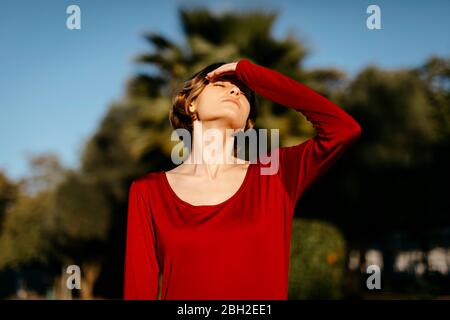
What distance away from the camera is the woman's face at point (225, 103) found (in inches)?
92.4

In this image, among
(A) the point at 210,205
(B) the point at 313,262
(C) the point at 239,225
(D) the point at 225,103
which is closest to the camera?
(C) the point at 239,225

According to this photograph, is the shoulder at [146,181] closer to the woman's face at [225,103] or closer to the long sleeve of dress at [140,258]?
the long sleeve of dress at [140,258]

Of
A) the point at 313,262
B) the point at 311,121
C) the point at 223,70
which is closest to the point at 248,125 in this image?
the point at 223,70

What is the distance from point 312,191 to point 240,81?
55.8 ft

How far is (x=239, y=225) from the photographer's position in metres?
2.03

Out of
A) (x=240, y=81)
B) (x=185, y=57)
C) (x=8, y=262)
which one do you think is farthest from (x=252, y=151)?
(x=8, y=262)

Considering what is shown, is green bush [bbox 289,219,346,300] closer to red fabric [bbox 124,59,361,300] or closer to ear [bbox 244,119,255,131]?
ear [bbox 244,119,255,131]

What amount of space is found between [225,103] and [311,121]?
380mm

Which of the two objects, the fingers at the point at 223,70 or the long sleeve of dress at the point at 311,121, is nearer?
the long sleeve of dress at the point at 311,121

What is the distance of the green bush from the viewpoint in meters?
11.3

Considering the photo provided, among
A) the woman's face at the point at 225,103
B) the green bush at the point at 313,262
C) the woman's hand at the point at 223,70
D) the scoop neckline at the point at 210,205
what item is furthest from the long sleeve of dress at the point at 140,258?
the green bush at the point at 313,262

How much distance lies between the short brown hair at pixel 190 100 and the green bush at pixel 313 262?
352 inches

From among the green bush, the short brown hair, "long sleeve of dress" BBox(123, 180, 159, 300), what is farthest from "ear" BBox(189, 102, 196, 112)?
the green bush

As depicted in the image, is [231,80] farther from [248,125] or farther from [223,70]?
[248,125]
